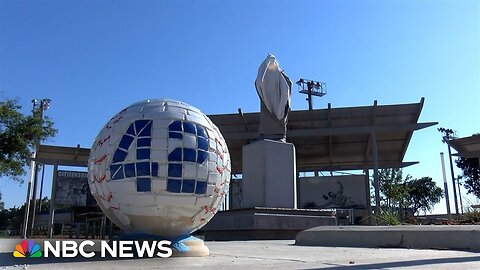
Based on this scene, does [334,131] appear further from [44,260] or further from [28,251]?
[44,260]

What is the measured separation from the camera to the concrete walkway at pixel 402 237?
32.9ft

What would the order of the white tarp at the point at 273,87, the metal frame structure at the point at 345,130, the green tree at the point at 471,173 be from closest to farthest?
the white tarp at the point at 273,87, the metal frame structure at the point at 345,130, the green tree at the point at 471,173

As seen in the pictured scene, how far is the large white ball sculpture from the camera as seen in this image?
717cm

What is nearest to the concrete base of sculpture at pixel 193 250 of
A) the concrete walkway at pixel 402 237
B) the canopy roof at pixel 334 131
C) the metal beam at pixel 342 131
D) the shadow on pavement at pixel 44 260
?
the shadow on pavement at pixel 44 260

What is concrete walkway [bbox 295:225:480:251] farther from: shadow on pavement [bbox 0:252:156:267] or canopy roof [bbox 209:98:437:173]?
canopy roof [bbox 209:98:437:173]

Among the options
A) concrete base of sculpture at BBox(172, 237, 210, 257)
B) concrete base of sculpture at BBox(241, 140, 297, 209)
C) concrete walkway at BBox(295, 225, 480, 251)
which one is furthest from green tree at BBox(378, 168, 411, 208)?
concrete base of sculpture at BBox(172, 237, 210, 257)

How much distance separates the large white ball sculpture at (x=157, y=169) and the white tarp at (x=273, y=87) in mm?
15314

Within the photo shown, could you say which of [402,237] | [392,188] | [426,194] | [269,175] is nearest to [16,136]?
[269,175]

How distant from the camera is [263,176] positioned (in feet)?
70.7

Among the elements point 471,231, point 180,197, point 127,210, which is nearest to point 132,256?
point 127,210

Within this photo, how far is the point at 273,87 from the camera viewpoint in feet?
76.3

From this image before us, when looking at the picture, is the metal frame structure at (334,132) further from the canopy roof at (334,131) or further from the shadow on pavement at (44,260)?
the shadow on pavement at (44,260)

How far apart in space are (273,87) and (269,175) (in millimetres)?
4667

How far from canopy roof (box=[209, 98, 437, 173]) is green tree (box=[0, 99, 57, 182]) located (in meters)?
14.4
